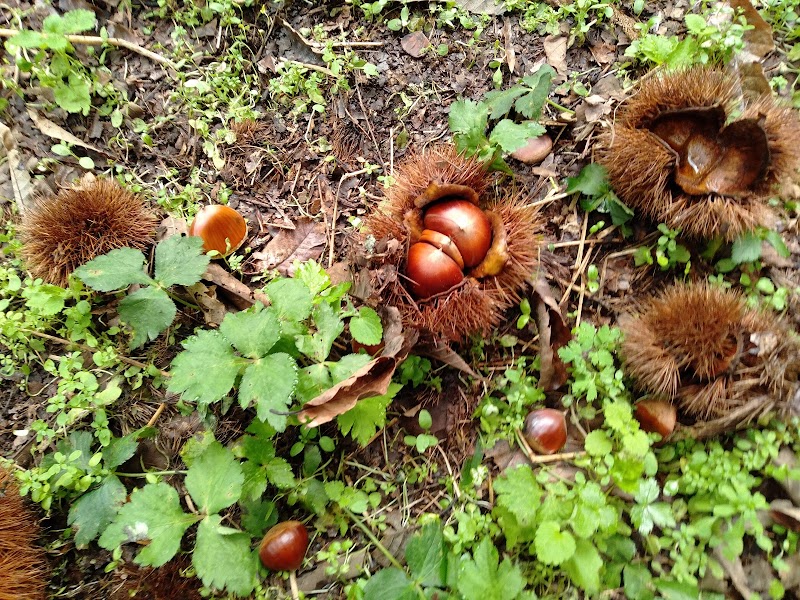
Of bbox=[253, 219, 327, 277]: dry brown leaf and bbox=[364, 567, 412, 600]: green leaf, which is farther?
bbox=[253, 219, 327, 277]: dry brown leaf

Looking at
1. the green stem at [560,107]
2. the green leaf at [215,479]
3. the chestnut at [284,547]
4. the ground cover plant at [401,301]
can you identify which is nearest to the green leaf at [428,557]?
the ground cover plant at [401,301]

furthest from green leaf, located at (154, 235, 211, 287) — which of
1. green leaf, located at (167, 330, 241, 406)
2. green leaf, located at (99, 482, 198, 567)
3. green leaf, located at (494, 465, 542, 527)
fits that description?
green leaf, located at (494, 465, 542, 527)

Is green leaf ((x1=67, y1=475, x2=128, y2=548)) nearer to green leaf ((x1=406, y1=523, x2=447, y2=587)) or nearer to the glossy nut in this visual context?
green leaf ((x1=406, y1=523, x2=447, y2=587))

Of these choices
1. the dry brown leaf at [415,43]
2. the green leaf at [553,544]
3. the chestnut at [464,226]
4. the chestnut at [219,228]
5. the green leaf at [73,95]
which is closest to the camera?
the green leaf at [553,544]

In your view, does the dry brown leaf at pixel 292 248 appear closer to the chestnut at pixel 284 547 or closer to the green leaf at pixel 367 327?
the green leaf at pixel 367 327

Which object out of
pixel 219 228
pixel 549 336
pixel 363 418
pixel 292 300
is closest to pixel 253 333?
pixel 292 300
